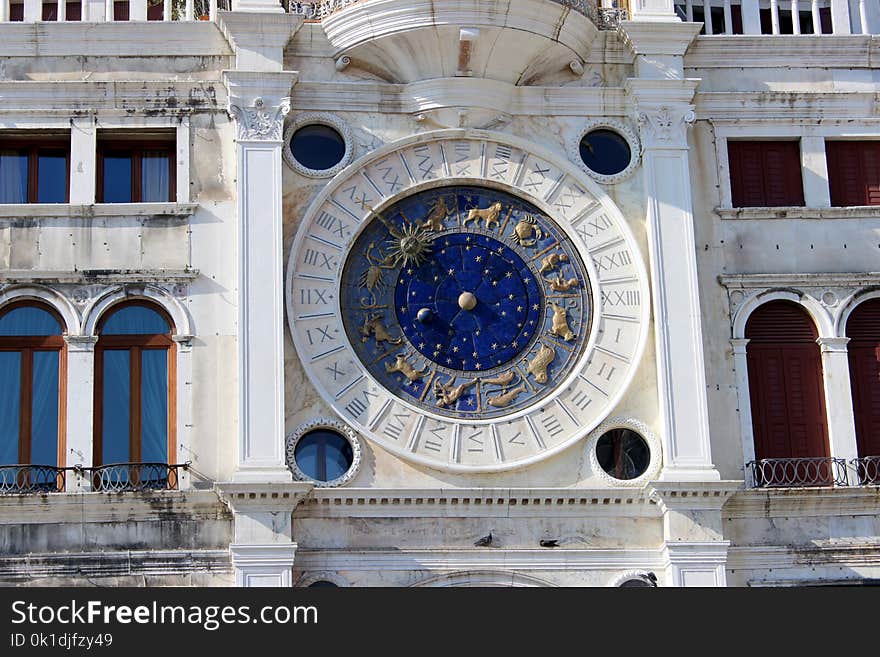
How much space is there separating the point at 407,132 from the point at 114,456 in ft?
18.6

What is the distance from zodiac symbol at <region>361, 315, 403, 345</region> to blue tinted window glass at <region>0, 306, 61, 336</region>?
3876 mm

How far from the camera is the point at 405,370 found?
99.2 ft

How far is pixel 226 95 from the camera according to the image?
31.0 m

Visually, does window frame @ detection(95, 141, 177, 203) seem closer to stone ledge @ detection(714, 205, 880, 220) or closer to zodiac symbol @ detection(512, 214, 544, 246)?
zodiac symbol @ detection(512, 214, 544, 246)

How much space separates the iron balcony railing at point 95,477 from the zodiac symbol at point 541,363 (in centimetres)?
457

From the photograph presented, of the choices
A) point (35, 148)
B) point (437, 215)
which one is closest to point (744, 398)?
point (437, 215)

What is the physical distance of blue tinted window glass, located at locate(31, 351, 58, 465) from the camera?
29.8 m

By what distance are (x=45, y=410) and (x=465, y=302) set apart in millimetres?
5482

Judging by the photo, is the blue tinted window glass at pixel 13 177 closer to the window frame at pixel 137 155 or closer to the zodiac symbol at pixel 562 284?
the window frame at pixel 137 155

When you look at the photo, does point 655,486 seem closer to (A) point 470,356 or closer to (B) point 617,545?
(B) point 617,545

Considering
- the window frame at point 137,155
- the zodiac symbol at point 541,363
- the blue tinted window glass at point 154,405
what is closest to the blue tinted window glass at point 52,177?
the window frame at point 137,155

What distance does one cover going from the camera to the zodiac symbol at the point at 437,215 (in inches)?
1215
